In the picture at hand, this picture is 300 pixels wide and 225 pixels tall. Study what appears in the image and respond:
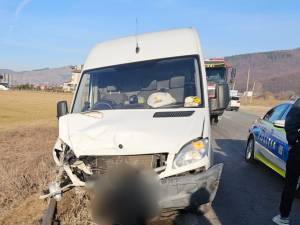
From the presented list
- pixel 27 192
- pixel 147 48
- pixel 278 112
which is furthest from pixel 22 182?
pixel 278 112

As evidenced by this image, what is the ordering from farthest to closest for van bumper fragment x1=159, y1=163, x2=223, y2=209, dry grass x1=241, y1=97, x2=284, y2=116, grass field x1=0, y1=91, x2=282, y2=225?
dry grass x1=241, y1=97, x2=284, y2=116
grass field x1=0, y1=91, x2=282, y2=225
van bumper fragment x1=159, y1=163, x2=223, y2=209

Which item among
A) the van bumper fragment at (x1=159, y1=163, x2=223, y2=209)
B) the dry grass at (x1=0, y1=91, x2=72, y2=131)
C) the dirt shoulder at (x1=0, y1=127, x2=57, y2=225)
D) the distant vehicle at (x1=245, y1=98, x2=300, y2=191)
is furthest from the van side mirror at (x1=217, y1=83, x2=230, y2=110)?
the dry grass at (x1=0, y1=91, x2=72, y2=131)

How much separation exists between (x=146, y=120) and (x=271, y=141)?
3.61 metres

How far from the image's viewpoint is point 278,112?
812cm

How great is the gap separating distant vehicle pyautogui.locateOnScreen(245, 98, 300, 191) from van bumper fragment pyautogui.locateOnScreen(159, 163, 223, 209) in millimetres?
2115

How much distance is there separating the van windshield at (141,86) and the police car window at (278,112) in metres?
2.80

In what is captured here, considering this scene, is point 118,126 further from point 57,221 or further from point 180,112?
point 57,221

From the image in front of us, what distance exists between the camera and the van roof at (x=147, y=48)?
6134 millimetres

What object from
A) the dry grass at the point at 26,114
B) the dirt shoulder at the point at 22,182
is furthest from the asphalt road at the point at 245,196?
the dry grass at the point at 26,114

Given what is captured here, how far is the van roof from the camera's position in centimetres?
613

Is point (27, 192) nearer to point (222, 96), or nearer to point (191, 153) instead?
point (191, 153)

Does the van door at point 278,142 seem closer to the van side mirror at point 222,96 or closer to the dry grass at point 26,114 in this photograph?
the van side mirror at point 222,96

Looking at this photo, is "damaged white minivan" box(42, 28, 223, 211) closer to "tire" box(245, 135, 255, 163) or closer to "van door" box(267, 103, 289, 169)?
"van door" box(267, 103, 289, 169)

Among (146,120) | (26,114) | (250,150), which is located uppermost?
(146,120)
